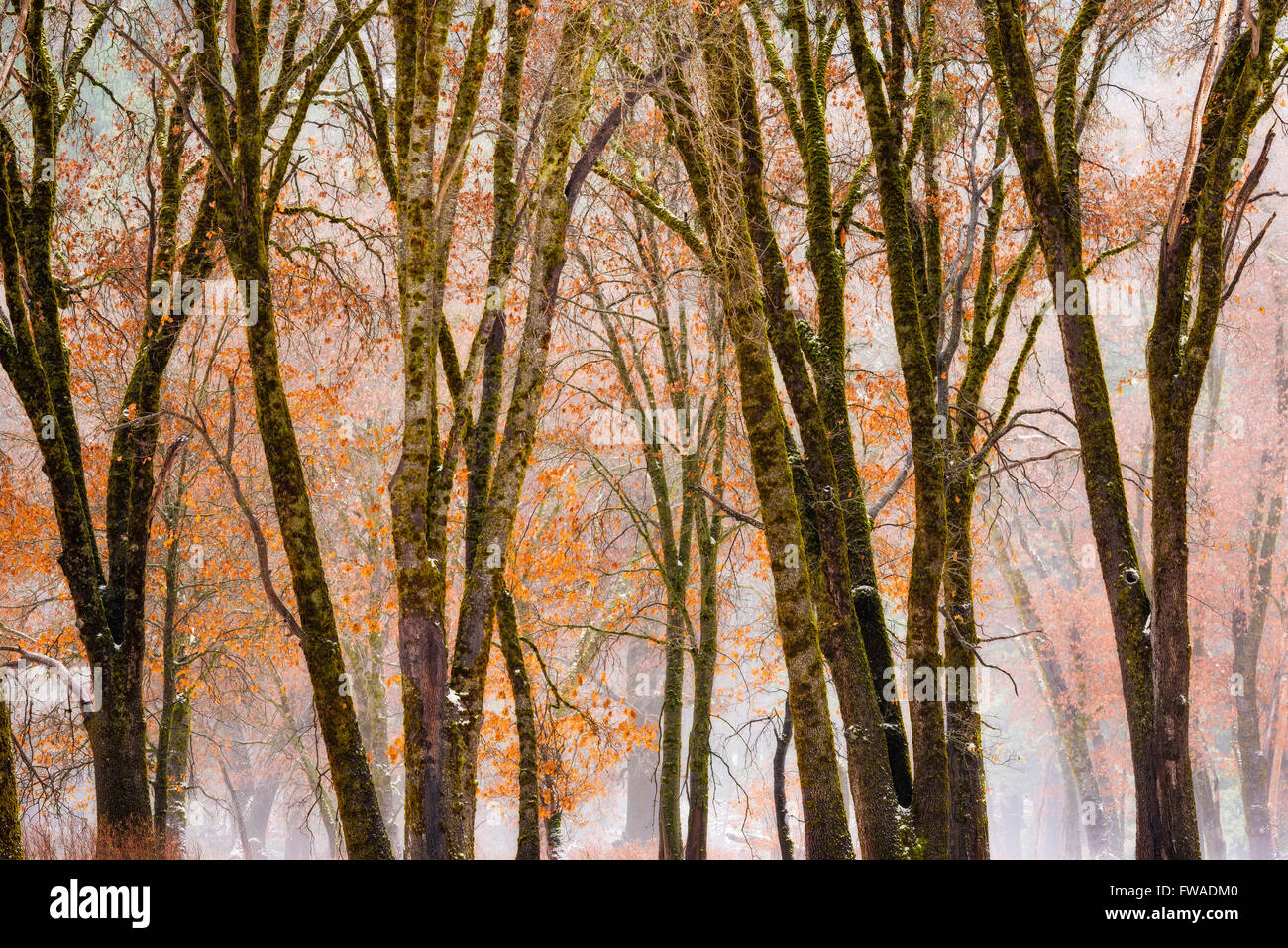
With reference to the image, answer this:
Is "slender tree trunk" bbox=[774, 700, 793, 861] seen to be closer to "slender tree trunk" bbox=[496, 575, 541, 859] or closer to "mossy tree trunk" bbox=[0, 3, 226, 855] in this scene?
"slender tree trunk" bbox=[496, 575, 541, 859]

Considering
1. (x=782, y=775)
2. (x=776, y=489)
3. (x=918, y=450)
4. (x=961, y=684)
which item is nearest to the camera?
(x=776, y=489)

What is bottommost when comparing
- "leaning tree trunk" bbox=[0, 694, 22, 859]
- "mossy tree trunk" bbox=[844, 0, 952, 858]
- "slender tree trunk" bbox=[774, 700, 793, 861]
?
"slender tree trunk" bbox=[774, 700, 793, 861]

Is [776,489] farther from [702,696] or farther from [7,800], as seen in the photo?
[702,696]

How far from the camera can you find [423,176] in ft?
20.1

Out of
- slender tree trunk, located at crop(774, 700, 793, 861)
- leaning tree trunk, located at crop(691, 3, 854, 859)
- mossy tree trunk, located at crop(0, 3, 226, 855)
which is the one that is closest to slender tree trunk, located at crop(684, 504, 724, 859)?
slender tree trunk, located at crop(774, 700, 793, 861)

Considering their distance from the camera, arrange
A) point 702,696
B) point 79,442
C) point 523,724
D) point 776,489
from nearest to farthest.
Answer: point 776,489 → point 79,442 → point 523,724 → point 702,696

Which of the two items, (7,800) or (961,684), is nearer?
(7,800)

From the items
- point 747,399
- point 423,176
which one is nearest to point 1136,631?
point 747,399

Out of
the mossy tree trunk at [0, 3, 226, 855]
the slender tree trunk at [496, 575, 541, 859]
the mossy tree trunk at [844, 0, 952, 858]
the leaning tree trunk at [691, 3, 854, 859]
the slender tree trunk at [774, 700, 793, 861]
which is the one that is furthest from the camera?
the slender tree trunk at [774, 700, 793, 861]

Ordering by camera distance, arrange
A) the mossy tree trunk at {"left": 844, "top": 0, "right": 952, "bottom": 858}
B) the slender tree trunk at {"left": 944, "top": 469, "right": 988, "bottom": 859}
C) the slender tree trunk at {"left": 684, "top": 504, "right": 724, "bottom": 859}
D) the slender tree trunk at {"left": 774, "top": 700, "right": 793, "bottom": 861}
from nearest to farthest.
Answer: the mossy tree trunk at {"left": 844, "top": 0, "right": 952, "bottom": 858}
the slender tree trunk at {"left": 944, "top": 469, "right": 988, "bottom": 859}
the slender tree trunk at {"left": 684, "top": 504, "right": 724, "bottom": 859}
the slender tree trunk at {"left": 774, "top": 700, "right": 793, "bottom": 861}

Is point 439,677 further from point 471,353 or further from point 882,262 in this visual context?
point 882,262

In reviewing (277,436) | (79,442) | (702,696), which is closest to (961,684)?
(702,696)

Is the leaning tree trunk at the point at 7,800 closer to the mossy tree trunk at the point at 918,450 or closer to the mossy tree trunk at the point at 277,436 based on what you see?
the mossy tree trunk at the point at 277,436

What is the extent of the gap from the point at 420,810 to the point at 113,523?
4566mm
